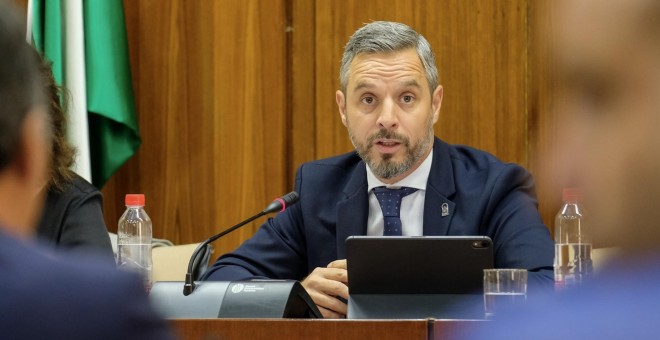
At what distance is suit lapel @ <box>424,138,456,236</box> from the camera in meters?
3.36

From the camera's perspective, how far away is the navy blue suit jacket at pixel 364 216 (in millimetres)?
3271

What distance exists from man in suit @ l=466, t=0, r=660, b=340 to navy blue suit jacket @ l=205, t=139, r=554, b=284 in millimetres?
2377

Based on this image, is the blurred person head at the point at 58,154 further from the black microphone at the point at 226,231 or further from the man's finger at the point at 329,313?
the man's finger at the point at 329,313

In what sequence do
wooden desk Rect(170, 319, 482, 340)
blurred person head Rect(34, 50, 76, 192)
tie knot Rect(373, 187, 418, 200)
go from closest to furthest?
wooden desk Rect(170, 319, 482, 340)
blurred person head Rect(34, 50, 76, 192)
tie knot Rect(373, 187, 418, 200)

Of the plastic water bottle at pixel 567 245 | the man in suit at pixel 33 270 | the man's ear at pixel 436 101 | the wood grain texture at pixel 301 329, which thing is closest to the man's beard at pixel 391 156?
Result: the man's ear at pixel 436 101

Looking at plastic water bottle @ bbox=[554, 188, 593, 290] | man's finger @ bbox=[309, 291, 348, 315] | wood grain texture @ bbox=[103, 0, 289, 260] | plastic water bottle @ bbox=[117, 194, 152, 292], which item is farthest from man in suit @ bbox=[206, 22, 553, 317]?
wood grain texture @ bbox=[103, 0, 289, 260]

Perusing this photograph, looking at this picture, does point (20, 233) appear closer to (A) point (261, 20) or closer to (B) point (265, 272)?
(B) point (265, 272)

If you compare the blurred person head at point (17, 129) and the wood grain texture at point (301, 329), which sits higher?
the blurred person head at point (17, 129)

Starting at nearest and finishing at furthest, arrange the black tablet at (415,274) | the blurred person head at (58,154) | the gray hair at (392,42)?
the black tablet at (415,274), the blurred person head at (58,154), the gray hair at (392,42)

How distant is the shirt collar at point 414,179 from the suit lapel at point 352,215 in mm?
39

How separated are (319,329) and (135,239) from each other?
1.78 metres

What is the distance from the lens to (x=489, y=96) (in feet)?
15.6

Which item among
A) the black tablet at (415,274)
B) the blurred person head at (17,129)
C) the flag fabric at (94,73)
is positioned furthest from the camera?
the flag fabric at (94,73)

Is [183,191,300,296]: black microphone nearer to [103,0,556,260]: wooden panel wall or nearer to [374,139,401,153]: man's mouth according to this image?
[374,139,401,153]: man's mouth
